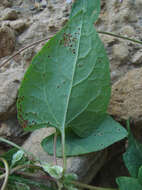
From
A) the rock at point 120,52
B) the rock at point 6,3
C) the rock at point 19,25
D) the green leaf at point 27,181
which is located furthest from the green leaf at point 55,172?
the rock at point 6,3

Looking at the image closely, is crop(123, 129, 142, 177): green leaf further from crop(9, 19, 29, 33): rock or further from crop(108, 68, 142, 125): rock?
crop(9, 19, 29, 33): rock

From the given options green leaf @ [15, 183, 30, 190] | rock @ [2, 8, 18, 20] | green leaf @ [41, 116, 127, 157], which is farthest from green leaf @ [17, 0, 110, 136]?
rock @ [2, 8, 18, 20]

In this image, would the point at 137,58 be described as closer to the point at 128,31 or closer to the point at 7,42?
the point at 128,31

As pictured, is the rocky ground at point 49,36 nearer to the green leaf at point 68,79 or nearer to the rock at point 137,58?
the rock at point 137,58

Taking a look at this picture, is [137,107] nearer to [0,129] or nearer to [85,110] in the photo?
[85,110]

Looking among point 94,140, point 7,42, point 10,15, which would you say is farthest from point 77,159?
point 10,15

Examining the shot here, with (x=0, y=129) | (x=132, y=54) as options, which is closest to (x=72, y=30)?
(x=132, y=54)
